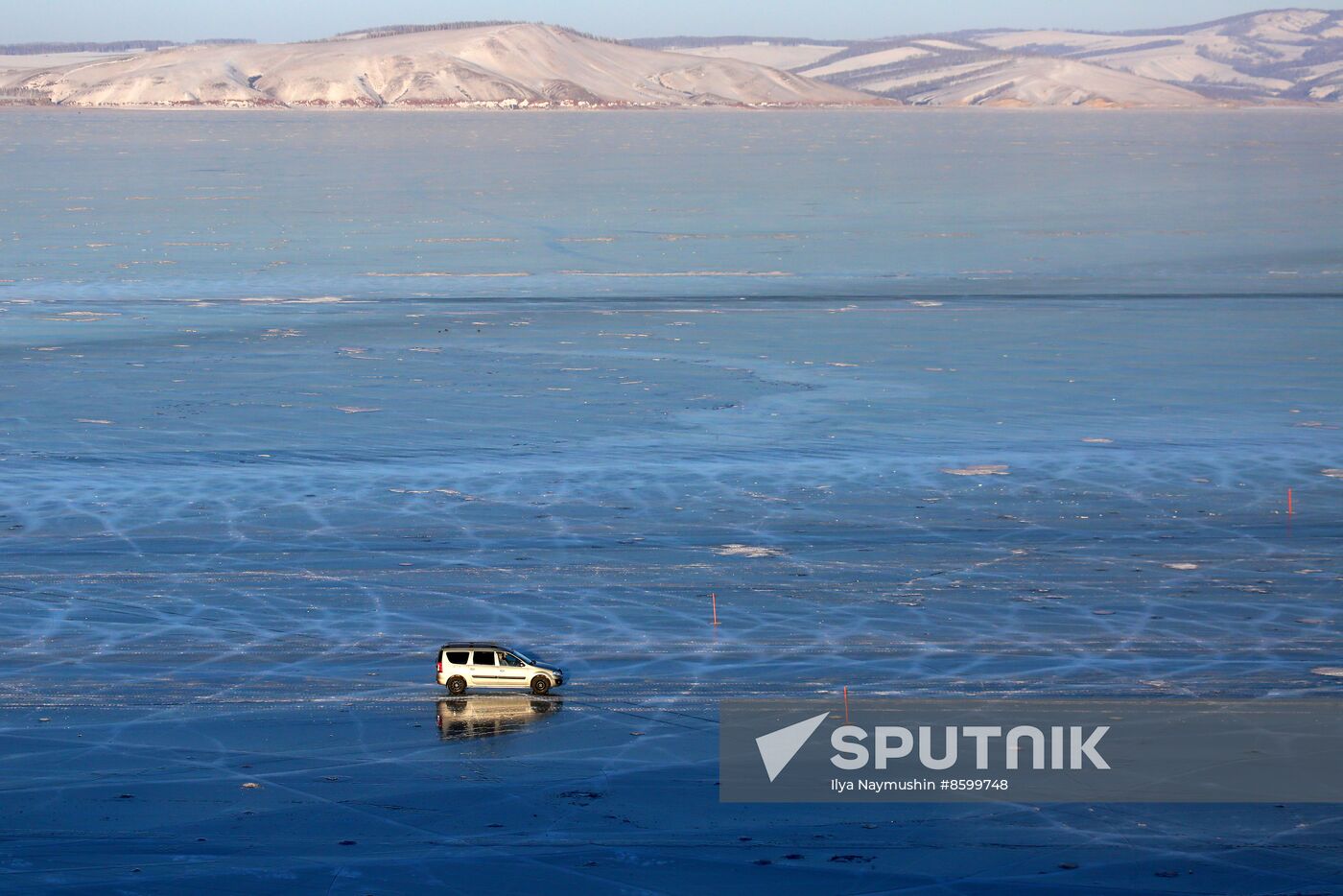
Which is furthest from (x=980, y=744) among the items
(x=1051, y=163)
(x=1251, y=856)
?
(x=1051, y=163)

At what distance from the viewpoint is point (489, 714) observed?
55.9 ft

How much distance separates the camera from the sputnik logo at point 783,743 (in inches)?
607

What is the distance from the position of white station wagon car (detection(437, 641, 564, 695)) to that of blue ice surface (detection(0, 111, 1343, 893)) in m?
0.25

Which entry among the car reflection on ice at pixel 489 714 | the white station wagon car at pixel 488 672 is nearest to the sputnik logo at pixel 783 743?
the car reflection on ice at pixel 489 714

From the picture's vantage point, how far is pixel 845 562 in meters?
22.0

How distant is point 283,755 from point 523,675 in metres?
2.69

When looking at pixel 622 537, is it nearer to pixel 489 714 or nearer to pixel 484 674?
pixel 484 674

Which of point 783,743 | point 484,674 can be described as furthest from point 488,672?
point 783,743

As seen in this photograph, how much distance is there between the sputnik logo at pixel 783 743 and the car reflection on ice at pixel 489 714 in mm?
2301
